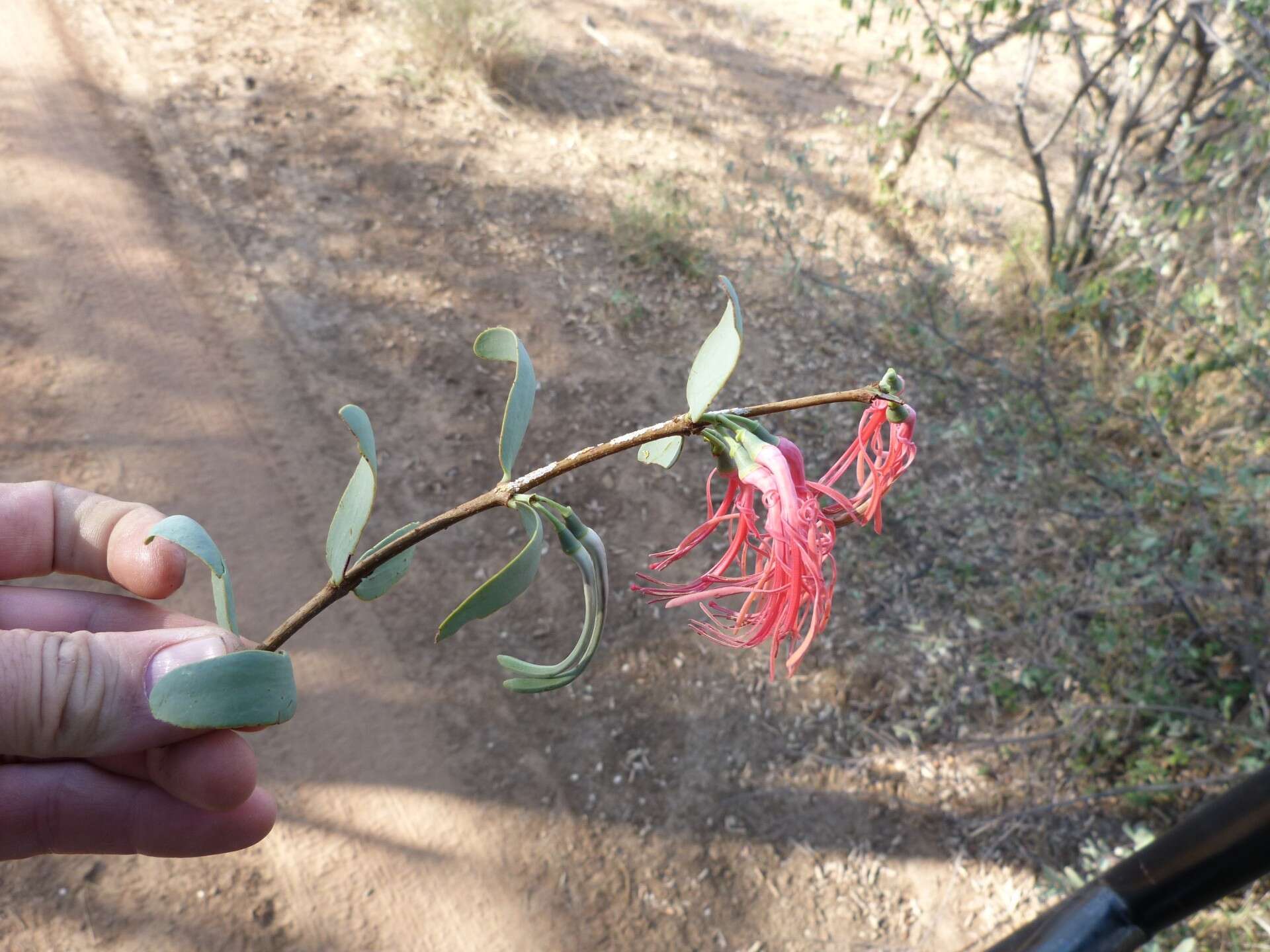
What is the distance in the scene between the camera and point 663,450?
106 cm

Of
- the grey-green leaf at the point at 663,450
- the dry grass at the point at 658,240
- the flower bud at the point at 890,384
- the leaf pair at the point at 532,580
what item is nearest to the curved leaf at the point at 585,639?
the leaf pair at the point at 532,580

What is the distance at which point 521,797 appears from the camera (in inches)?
118

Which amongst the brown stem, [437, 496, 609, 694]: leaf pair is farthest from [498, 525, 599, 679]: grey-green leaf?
the brown stem

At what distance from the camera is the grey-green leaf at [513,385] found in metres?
1.06

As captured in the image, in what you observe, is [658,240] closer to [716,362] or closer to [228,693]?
[716,362]

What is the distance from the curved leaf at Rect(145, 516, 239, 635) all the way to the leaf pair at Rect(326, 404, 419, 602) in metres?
0.14

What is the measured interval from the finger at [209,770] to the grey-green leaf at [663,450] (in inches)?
31.4

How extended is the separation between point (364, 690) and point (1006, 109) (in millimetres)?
7275

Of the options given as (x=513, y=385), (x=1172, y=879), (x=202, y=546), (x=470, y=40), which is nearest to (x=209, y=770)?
(x=202, y=546)

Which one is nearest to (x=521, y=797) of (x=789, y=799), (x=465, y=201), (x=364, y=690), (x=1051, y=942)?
(x=364, y=690)

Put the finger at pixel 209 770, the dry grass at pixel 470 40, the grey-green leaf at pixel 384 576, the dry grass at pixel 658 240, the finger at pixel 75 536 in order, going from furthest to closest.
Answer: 1. the dry grass at pixel 470 40
2. the dry grass at pixel 658 240
3. the finger at pixel 75 536
4. the finger at pixel 209 770
5. the grey-green leaf at pixel 384 576

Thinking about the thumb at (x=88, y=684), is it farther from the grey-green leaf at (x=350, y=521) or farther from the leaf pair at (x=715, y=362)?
the leaf pair at (x=715, y=362)

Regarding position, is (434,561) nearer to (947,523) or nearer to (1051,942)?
(947,523)

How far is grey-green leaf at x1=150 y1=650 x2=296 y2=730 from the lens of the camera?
94 centimetres
